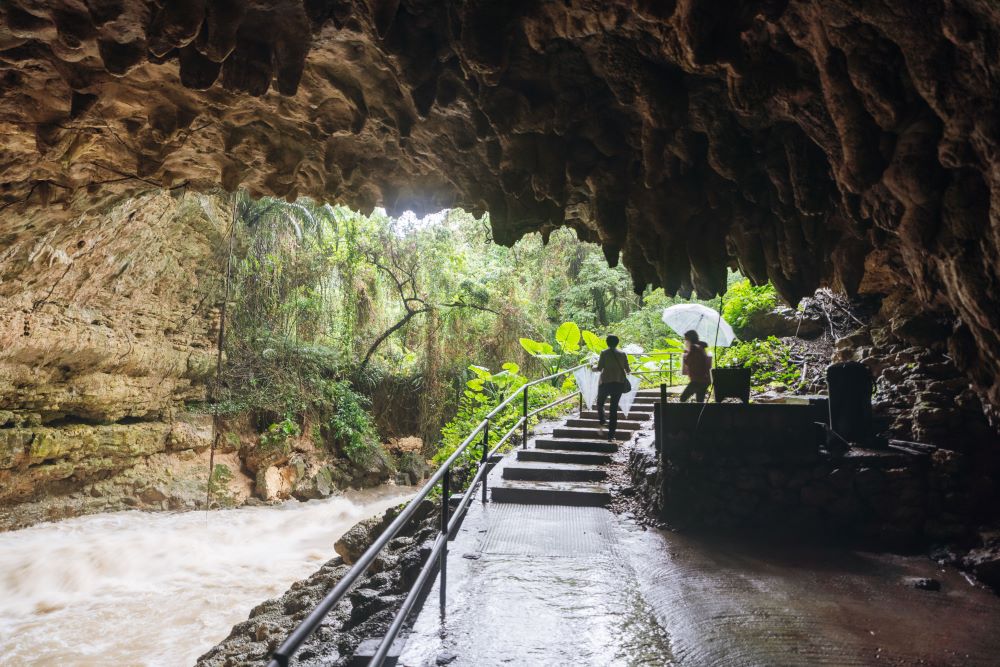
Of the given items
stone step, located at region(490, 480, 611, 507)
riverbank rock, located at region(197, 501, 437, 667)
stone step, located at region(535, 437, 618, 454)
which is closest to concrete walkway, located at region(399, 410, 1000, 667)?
riverbank rock, located at region(197, 501, 437, 667)

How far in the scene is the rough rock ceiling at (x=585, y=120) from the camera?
3.42m

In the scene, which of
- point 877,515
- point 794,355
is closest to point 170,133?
point 877,515

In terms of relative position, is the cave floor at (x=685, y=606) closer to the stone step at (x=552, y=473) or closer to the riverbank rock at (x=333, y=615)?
the riverbank rock at (x=333, y=615)

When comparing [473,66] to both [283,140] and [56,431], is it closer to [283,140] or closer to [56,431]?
[283,140]

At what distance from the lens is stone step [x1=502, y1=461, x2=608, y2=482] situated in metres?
8.14

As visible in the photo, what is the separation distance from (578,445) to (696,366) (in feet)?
7.71

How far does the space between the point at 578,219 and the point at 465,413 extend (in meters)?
7.66

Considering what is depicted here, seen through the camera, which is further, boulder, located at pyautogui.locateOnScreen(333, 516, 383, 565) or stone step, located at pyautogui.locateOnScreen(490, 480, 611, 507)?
boulder, located at pyautogui.locateOnScreen(333, 516, 383, 565)

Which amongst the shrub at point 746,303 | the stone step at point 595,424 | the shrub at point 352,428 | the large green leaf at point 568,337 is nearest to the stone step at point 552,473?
the stone step at point 595,424

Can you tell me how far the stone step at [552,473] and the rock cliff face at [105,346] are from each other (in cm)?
686

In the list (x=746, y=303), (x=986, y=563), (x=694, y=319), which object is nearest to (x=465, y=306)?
(x=694, y=319)

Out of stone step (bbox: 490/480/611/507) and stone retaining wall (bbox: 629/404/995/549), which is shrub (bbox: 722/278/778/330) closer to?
stone retaining wall (bbox: 629/404/995/549)

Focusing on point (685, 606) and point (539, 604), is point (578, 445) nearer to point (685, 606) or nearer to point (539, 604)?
point (685, 606)

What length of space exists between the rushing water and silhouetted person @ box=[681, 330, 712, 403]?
7.10 meters
